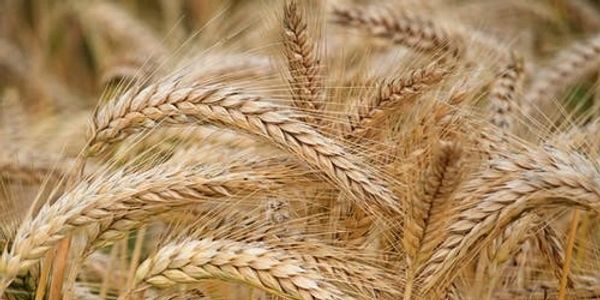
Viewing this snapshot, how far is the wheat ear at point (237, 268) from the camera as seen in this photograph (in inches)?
82.4

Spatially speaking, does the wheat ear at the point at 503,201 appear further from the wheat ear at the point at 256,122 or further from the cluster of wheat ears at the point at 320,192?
the wheat ear at the point at 256,122

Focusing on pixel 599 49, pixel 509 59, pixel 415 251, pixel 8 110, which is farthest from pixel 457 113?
pixel 8 110

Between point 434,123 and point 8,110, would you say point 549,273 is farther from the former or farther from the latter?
point 8,110

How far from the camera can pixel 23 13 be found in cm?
709

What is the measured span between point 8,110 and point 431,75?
6.22 feet

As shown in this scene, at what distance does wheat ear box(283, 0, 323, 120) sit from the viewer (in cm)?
242

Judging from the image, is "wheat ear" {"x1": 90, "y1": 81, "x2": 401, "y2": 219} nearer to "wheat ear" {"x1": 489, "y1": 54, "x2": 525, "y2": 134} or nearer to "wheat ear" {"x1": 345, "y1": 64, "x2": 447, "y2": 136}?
"wheat ear" {"x1": 345, "y1": 64, "x2": 447, "y2": 136}

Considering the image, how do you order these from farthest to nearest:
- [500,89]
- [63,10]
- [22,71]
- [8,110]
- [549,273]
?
1. [63,10]
2. [22,71]
3. [8,110]
4. [500,89]
5. [549,273]

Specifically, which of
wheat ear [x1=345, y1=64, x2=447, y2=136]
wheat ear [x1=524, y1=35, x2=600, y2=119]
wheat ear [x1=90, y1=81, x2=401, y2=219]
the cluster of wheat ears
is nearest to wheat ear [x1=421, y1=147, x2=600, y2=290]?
the cluster of wheat ears

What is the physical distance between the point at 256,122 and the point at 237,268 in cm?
28

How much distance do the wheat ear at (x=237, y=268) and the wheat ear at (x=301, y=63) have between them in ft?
1.17

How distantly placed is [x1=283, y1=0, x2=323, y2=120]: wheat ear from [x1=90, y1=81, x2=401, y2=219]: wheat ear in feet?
0.46

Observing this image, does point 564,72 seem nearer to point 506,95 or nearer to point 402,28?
point 402,28

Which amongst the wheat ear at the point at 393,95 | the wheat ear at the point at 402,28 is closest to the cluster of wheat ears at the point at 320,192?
→ the wheat ear at the point at 393,95
